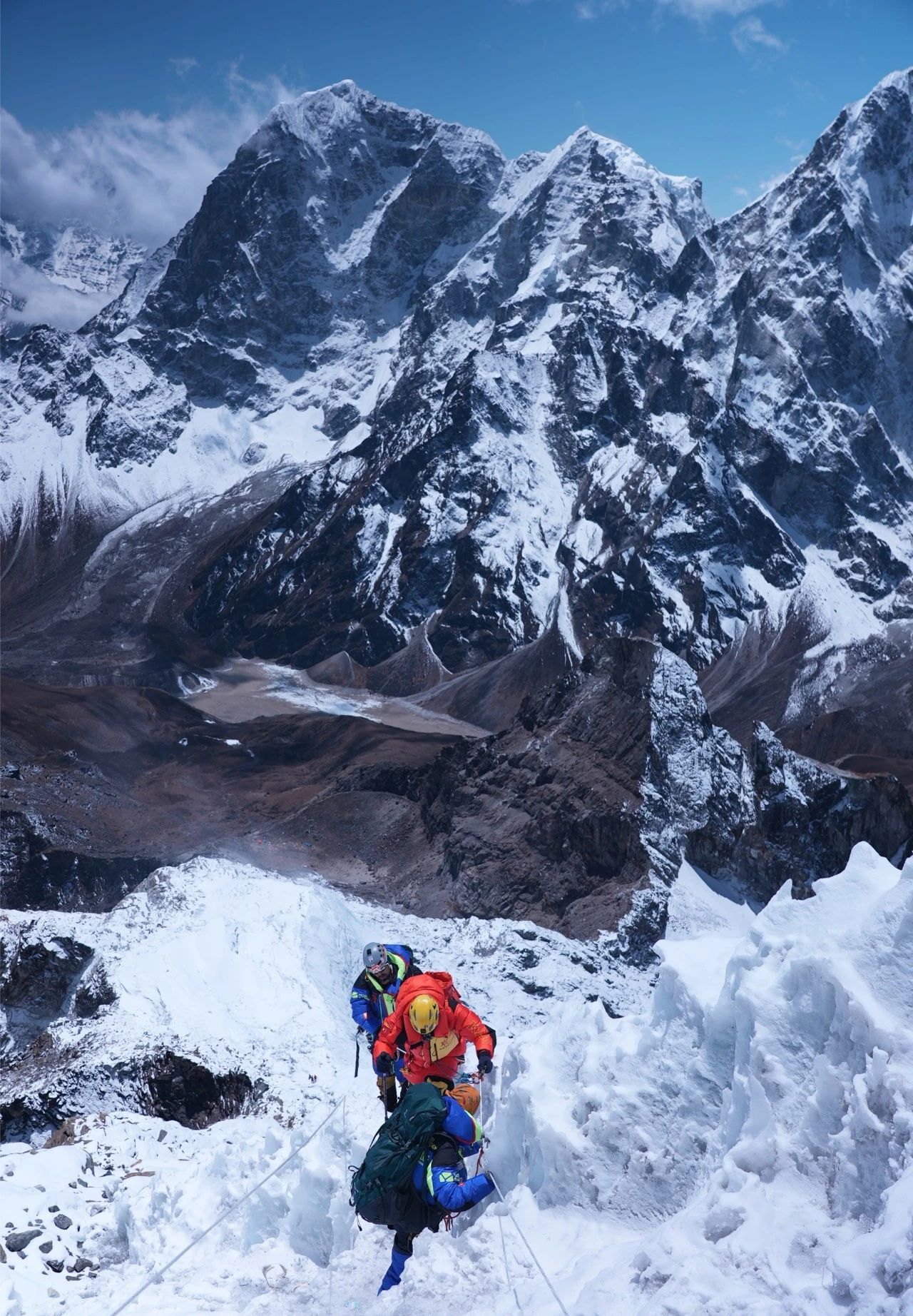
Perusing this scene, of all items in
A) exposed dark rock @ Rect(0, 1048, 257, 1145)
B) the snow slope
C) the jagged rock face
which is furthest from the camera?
the jagged rock face

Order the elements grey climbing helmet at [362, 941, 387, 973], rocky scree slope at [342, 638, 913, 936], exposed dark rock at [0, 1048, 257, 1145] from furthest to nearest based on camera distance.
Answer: rocky scree slope at [342, 638, 913, 936] < exposed dark rock at [0, 1048, 257, 1145] < grey climbing helmet at [362, 941, 387, 973]

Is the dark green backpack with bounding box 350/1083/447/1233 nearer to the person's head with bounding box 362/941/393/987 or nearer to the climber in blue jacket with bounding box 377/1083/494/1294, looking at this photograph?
the climber in blue jacket with bounding box 377/1083/494/1294

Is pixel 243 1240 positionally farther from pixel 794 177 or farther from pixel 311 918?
pixel 794 177

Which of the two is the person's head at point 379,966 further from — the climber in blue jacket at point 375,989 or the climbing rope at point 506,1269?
the climbing rope at point 506,1269

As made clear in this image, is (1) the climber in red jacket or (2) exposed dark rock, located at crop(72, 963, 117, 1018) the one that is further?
(2) exposed dark rock, located at crop(72, 963, 117, 1018)

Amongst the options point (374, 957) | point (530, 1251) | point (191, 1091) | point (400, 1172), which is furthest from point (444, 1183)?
point (191, 1091)

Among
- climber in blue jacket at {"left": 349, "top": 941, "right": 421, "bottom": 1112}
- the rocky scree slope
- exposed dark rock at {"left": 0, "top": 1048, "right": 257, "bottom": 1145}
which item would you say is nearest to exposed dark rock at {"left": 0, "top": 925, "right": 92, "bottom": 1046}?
exposed dark rock at {"left": 0, "top": 1048, "right": 257, "bottom": 1145}

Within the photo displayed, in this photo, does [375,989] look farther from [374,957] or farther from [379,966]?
[374,957]
